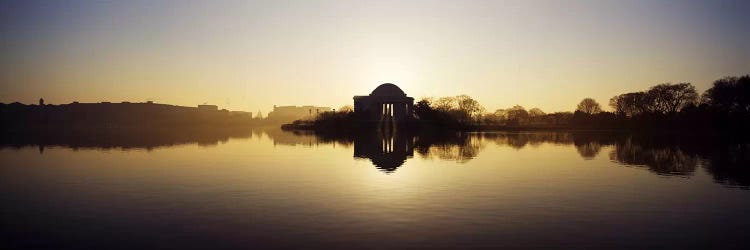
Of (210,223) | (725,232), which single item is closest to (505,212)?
(725,232)

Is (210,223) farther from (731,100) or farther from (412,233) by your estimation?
(731,100)

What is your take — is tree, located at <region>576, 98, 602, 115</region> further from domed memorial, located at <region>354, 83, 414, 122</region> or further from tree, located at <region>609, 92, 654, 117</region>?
domed memorial, located at <region>354, 83, 414, 122</region>

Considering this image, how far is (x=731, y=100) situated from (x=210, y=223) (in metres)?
114

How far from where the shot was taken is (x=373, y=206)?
2177 cm

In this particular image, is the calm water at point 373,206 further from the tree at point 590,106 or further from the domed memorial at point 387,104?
the tree at point 590,106

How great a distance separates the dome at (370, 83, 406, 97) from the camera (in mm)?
165250

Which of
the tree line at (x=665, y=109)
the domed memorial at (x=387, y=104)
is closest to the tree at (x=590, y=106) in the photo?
the tree line at (x=665, y=109)

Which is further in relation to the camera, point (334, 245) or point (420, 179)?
point (420, 179)

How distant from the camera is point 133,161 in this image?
42.5 m

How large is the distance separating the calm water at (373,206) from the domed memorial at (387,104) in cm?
12364

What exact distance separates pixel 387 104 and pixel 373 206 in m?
146

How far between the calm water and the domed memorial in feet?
406

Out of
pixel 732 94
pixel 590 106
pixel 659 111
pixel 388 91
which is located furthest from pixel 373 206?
pixel 590 106

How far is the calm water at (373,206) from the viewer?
16203mm
